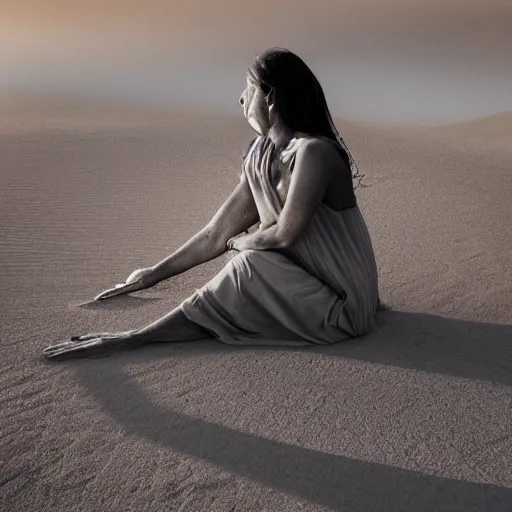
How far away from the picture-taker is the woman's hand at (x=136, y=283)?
193 inches

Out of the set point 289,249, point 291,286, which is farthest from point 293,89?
point 291,286

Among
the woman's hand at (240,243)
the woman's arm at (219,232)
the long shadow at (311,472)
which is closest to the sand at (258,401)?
the long shadow at (311,472)

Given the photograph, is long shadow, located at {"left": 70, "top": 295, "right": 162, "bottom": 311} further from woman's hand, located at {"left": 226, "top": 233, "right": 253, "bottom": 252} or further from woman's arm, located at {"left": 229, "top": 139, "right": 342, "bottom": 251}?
woman's arm, located at {"left": 229, "top": 139, "right": 342, "bottom": 251}

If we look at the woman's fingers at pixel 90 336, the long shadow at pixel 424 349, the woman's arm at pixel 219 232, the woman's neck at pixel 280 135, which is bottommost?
the long shadow at pixel 424 349

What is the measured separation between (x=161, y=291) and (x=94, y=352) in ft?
4.46

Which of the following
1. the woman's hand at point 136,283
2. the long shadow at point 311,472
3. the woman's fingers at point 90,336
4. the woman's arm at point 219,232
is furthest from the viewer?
the woman's hand at point 136,283

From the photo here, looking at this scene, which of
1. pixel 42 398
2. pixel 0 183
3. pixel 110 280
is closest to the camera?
pixel 42 398

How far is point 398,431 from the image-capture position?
348cm

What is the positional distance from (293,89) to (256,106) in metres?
0.24

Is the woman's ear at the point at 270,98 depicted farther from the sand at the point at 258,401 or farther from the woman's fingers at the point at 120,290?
the woman's fingers at the point at 120,290

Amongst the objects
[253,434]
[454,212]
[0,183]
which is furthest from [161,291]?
[0,183]

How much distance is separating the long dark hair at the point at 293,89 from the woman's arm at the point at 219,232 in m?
0.60

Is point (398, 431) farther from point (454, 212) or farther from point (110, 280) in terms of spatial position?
point (454, 212)

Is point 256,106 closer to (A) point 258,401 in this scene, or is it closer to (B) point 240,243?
(B) point 240,243
